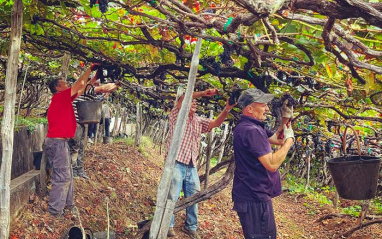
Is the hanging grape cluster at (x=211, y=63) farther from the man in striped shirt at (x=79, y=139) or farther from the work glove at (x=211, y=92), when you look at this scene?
the man in striped shirt at (x=79, y=139)

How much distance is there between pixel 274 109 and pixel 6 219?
268 cm

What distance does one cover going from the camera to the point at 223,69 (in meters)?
3.78

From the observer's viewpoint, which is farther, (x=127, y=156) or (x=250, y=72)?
(x=127, y=156)

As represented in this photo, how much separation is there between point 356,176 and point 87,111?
381 cm

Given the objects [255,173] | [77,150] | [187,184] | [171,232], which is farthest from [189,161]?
[77,150]

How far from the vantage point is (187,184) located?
4.66m

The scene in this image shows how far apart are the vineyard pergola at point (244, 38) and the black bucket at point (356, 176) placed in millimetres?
659

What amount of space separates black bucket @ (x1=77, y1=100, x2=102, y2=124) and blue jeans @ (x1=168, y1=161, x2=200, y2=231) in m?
1.68

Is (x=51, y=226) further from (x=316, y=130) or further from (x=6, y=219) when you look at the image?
(x=316, y=130)

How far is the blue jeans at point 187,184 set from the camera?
4.45 metres

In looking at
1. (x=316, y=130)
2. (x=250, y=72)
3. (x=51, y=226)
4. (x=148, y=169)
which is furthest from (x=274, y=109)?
(x=148, y=169)

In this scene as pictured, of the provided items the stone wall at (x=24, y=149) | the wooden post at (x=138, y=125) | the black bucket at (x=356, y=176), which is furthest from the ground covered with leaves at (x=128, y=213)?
the black bucket at (x=356, y=176)

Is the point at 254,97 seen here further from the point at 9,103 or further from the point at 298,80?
the point at 9,103

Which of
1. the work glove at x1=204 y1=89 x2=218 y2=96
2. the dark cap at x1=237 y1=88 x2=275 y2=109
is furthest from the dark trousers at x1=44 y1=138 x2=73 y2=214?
the dark cap at x1=237 y1=88 x2=275 y2=109
